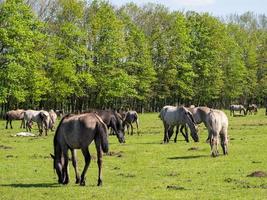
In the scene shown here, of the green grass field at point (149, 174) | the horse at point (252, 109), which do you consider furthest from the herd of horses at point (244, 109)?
the green grass field at point (149, 174)

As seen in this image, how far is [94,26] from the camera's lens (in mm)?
75688

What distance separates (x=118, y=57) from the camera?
76375 mm

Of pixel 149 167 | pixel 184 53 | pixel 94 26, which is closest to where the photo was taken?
pixel 149 167

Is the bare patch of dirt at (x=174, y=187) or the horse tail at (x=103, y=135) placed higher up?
the horse tail at (x=103, y=135)

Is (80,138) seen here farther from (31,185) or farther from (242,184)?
(242,184)

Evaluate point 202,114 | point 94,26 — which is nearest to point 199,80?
point 94,26

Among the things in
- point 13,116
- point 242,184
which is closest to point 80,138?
point 242,184

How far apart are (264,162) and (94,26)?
5712cm

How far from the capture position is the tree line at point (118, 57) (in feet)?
179

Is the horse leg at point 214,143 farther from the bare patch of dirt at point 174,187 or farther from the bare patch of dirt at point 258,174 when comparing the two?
the bare patch of dirt at point 174,187

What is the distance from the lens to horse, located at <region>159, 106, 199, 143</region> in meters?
31.0

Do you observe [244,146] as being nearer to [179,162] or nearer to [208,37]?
[179,162]

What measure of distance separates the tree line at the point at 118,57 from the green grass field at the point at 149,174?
26.0 m

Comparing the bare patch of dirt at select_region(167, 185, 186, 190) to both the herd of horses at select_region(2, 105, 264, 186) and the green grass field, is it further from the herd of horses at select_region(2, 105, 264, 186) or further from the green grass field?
the herd of horses at select_region(2, 105, 264, 186)
